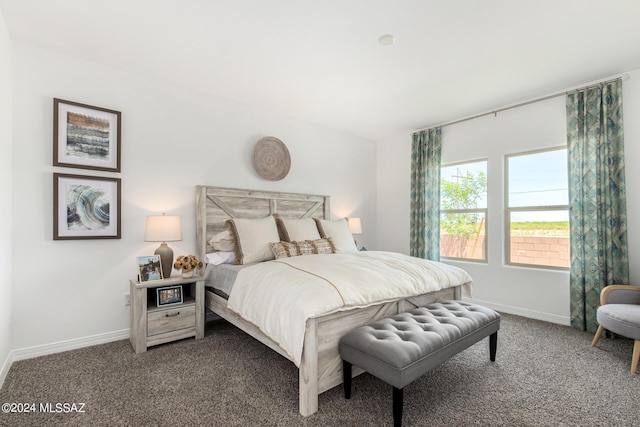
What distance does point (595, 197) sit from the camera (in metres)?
3.10

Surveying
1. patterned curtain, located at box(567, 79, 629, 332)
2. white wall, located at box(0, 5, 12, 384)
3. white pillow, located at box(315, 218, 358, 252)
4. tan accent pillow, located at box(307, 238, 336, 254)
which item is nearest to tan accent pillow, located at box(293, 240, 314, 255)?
tan accent pillow, located at box(307, 238, 336, 254)

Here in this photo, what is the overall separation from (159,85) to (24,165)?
53.5 inches

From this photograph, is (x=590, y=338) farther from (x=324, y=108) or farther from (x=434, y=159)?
(x=324, y=108)

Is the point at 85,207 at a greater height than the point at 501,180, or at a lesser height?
lesser

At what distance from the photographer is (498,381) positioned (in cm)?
211

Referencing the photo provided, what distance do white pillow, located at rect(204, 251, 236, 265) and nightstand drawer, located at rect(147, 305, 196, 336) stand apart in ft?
1.53

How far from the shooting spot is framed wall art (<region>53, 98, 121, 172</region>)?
2.61 m

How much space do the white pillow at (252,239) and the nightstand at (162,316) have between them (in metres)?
0.46

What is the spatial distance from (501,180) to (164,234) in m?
3.92

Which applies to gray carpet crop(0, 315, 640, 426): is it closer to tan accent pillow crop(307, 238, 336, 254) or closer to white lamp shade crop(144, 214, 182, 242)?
white lamp shade crop(144, 214, 182, 242)

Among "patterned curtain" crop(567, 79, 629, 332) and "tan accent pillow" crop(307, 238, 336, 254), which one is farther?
"tan accent pillow" crop(307, 238, 336, 254)

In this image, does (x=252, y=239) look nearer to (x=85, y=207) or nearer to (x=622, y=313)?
(x=85, y=207)

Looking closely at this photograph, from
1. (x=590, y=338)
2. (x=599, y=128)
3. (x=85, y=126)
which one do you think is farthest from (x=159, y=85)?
(x=590, y=338)

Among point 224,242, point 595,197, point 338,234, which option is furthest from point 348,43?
point 595,197
